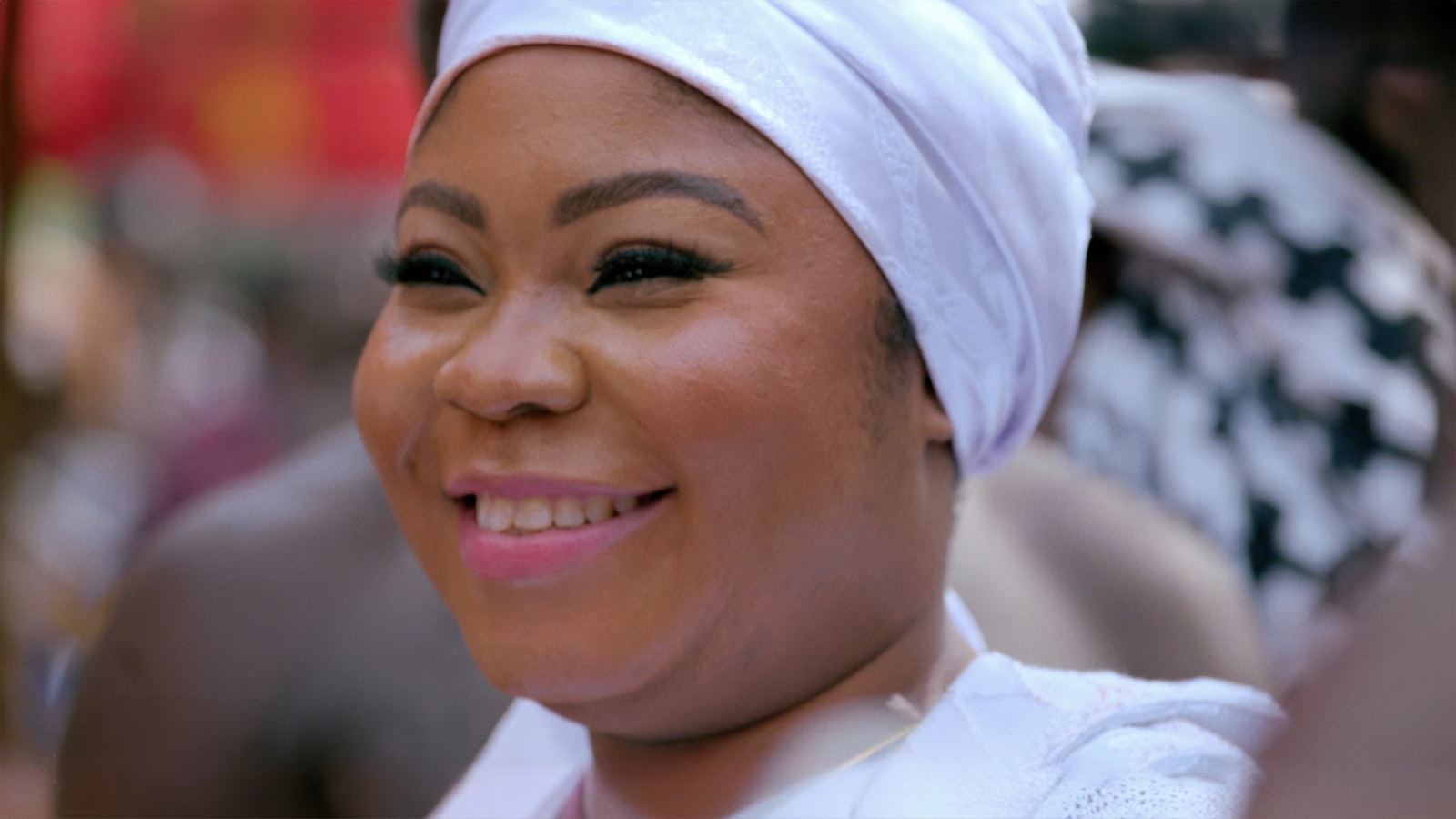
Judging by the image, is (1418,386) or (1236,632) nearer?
(1236,632)

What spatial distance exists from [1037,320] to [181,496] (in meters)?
2.96

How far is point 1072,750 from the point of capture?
1.41 m

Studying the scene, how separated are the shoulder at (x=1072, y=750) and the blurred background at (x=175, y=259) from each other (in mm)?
2136

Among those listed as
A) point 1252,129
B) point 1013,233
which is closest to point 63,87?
point 1252,129

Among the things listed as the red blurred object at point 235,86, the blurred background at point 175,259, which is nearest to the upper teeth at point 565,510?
the blurred background at point 175,259

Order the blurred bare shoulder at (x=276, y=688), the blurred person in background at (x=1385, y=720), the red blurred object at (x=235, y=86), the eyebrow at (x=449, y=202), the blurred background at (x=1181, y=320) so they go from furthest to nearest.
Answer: the red blurred object at (x=235, y=86), the blurred background at (x=1181, y=320), the blurred bare shoulder at (x=276, y=688), the eyebrow at (x=449, y=202), the blurred person in background at (x=1385, y=720)

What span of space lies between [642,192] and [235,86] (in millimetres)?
3378

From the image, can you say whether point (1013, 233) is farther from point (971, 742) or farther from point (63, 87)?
point (63, 87)

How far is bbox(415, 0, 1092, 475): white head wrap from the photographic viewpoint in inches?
54.9

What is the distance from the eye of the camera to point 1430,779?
0.62m

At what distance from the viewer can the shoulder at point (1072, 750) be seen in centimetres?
134

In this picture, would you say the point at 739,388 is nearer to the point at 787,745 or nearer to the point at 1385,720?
the point at 787,745

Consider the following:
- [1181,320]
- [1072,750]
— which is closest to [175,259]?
[1181,320]

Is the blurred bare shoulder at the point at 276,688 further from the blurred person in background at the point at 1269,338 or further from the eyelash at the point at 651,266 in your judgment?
the blurred person in background at the point at 1269,338
